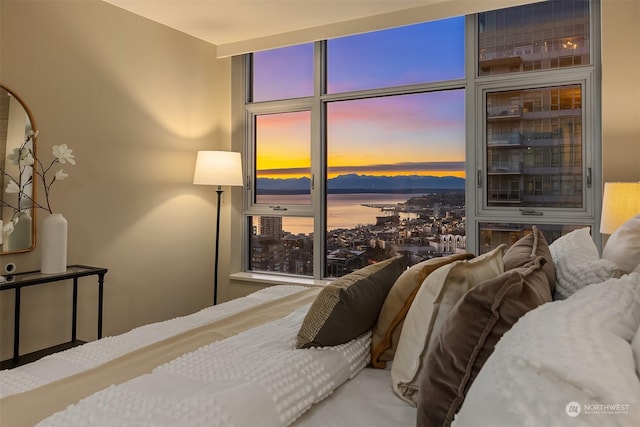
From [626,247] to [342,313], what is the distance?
88cm

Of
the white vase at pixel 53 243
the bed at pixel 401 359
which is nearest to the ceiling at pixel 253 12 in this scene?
the white vase at pixel 53 243

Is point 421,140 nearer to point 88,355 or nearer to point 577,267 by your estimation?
point 577,267

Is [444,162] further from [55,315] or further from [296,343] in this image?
[55,315]

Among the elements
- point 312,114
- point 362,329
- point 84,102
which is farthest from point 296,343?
point 312,114

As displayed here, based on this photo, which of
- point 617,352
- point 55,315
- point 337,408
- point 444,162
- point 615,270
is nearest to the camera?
point 617,352

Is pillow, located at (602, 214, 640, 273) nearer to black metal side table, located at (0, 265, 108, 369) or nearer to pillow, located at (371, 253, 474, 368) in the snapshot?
pillow, located at (371, 253, 474, 368)

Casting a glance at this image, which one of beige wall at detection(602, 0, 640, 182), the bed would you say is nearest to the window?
beige wall at detection(602, 0, 640, 182)

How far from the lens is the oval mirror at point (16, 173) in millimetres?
2510

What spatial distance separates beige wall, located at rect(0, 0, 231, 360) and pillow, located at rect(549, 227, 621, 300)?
285 cm

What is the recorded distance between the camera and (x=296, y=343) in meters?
1.39

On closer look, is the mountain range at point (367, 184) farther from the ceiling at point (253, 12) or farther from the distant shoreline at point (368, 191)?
the ceiling at point (253, 12)

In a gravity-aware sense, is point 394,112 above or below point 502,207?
above

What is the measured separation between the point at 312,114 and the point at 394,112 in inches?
28.9

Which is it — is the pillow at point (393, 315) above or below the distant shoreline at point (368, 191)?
below
